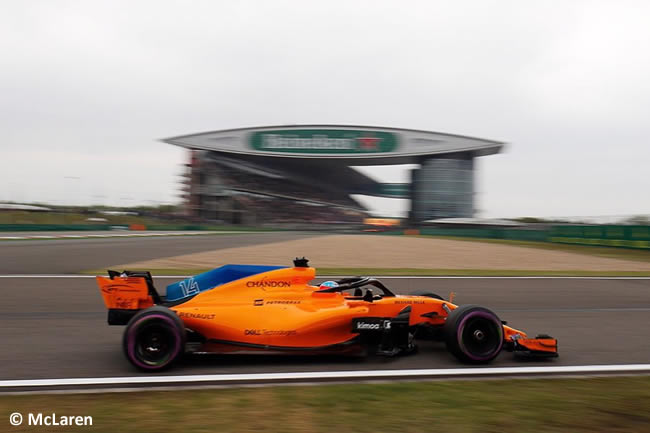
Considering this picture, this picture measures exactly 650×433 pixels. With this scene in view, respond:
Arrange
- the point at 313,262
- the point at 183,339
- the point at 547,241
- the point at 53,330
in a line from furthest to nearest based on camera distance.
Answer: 1. the point at 547,241
2. the point at 313,262
3. the point at 53,330
4. the point at 183,339

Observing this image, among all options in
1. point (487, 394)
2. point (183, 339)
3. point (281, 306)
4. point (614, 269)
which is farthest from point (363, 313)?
point (614, 269)

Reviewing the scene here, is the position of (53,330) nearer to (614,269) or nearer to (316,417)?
(316,417)

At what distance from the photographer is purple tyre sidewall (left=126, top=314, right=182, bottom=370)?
430 centimetres

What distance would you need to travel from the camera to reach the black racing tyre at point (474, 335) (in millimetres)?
4707

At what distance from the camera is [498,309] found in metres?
7.89

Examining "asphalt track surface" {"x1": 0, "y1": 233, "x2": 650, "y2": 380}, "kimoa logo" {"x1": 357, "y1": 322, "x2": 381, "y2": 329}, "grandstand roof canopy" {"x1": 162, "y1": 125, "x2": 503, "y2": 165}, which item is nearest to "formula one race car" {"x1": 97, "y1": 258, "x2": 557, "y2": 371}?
"kimoa logo" {"x1": 357, "y1": 322, "x2": 381, "y2": 329}

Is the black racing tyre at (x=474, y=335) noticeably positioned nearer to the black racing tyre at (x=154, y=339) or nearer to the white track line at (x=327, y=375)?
the white track line at (x=327, y=375)

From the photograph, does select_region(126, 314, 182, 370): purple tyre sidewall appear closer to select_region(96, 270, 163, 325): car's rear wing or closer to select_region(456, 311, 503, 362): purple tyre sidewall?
select_region(96, 270, 163, 325): car's rear wing

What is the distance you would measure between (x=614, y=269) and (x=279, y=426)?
49.9 feet

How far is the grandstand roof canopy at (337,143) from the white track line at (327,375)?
55.6 m

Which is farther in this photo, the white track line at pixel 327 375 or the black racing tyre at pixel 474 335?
the black racing tyre at pixel 474 335

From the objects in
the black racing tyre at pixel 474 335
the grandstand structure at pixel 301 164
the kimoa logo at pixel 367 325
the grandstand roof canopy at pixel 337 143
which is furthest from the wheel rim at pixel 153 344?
the grandstand roof canopy at pixel 337 143

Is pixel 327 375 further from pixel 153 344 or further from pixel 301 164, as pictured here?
pixel 301 164

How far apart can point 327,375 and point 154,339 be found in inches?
58.9
